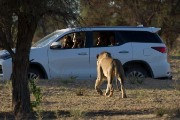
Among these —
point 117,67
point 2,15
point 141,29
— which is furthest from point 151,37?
point 2,15

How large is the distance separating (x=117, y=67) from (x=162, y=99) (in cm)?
128

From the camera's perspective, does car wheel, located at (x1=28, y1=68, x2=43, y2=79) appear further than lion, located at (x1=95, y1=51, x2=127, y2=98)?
Yes

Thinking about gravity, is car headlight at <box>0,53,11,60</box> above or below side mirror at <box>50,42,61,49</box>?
below

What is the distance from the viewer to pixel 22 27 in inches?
389

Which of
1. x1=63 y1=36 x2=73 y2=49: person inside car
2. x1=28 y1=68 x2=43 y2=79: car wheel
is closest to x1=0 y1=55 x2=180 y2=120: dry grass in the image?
x1=28 y1=68 x2=43 y2=79: car wheel

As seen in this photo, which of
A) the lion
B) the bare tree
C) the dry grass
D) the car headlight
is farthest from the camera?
the car headlight

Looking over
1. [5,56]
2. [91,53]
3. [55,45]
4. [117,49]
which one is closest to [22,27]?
[5,56]

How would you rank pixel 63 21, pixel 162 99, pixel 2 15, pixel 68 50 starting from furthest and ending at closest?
pixel 68 50 → pixel 162 99 → pixel 63 21 → pixel 2 15

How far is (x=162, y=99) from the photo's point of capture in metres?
13.1

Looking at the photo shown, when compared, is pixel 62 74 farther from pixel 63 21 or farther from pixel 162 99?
pixel 63 21

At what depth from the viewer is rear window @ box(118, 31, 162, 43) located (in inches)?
697

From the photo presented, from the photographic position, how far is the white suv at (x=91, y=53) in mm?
16781

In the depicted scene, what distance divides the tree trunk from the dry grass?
0.29 metres

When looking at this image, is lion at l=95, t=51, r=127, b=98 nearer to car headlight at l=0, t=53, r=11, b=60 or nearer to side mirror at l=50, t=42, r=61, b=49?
side mirror at l=50, t=42, r=61, b=49
